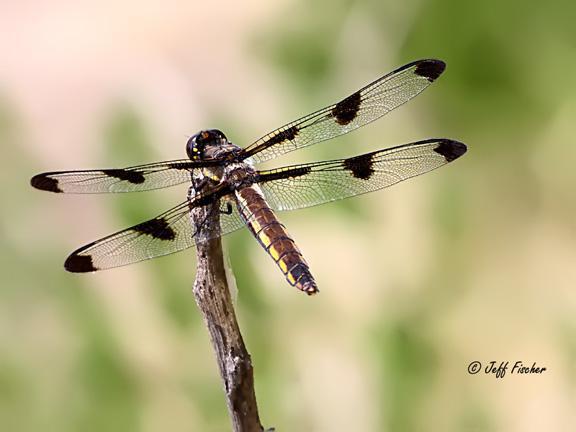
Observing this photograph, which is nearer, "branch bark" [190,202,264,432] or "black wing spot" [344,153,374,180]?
"branch bark" [190,202,264,432]

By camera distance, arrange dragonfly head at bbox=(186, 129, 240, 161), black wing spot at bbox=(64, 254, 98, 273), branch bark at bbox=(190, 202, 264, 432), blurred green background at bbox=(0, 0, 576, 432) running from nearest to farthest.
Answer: branch bark at bbox=(190, 202, 264, 432) < black wing spot at bbox=(64, 254, 98, 273) < dragonfly head at bbox=(186, 129, 240, 161) < blurred green background at bbox=(0, 0, 576, 432)

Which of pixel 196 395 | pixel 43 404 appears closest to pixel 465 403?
pixel 196 395

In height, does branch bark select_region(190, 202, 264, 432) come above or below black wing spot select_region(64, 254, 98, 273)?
below

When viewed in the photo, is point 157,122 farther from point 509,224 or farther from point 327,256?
point 509,224

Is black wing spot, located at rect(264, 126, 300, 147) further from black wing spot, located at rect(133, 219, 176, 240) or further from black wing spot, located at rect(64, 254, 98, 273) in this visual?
black wing spot, located at rect(64, 254, 98, 273)

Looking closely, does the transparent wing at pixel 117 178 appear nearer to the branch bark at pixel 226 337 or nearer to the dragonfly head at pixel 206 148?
the dragonfly head at pixel 206 148

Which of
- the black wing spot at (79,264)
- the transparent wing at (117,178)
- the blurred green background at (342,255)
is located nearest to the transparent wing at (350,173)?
the transparent wing at (117,178)

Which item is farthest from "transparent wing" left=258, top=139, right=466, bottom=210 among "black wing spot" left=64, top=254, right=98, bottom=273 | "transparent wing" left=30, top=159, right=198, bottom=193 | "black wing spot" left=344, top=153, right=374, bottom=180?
"black wing spot" left=64, top=254, right=98, bottom=273

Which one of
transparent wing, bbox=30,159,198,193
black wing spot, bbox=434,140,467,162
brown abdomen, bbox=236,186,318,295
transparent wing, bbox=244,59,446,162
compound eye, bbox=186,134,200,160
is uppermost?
transparent wing, bbox=244,59,446,162
